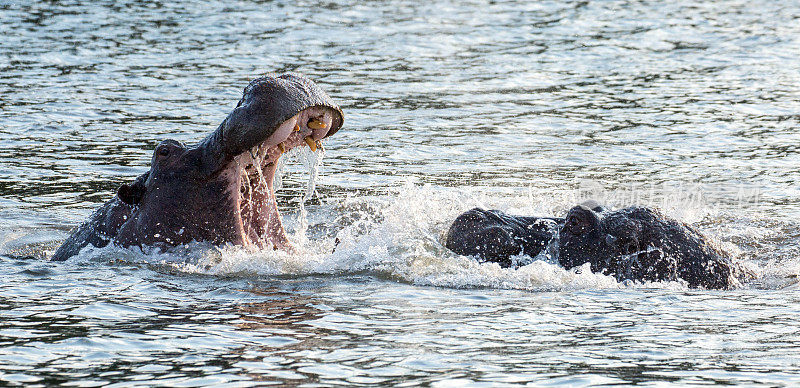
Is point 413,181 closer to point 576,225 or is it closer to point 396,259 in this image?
point 396,259

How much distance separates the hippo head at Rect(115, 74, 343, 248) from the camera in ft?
20.4

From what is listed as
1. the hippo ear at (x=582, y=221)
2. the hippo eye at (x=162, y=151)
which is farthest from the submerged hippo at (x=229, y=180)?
the hippo ear at (x=582, y=221)

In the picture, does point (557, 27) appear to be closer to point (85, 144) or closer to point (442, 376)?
point (85, 144)

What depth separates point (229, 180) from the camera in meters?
6.80

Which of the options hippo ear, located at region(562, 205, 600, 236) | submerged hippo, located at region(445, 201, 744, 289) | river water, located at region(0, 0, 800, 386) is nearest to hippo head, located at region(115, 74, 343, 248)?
river water, located at region(0, 0, 800, 386)

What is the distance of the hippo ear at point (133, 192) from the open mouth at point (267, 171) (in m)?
0.60

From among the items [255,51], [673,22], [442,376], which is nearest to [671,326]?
[442,376]

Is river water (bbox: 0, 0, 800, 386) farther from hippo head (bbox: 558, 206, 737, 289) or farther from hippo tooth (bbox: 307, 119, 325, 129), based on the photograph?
hippo tooth (bbox: 307, 119, 325, 129)

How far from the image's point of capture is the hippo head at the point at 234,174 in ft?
20.4

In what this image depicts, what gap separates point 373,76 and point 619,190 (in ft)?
22.0

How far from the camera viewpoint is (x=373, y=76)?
17047 millimetres


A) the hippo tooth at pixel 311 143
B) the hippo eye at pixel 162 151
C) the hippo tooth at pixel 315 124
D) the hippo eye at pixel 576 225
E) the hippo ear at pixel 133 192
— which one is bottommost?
the hippo eye at pixel 576 225

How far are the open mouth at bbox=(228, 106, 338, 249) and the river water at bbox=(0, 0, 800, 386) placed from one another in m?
0.16

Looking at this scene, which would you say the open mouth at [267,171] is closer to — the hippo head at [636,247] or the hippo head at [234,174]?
the hippo head at [234,174]
